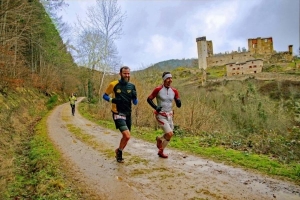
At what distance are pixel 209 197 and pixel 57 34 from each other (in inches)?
1797

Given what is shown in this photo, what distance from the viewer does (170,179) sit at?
17.8 ft

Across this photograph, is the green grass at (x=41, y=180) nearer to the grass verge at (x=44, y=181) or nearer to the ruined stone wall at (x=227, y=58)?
the grass verge at (x=44, y=181)

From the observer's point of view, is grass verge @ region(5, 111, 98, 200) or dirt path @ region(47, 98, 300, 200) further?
grass verge @ region(5, 111, 98, 200)

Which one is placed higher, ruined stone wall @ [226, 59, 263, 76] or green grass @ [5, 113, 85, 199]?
ruined stone wall @ [226, 59, 263, 76]

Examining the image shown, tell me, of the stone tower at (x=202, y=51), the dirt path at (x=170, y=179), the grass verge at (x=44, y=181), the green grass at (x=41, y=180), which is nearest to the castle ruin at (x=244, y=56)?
the stone tower at (x=202, y=51)

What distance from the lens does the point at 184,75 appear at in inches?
2847

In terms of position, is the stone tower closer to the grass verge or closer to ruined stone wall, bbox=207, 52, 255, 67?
ruined stone wall, bbox=207, 52, 255, 67

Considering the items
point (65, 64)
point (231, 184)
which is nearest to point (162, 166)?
point (231, 184)

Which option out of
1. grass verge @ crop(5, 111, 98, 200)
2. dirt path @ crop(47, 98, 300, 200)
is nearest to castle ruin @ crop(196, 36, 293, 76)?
dirt path @ crop(47, 98, 300, 200)

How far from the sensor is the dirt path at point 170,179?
15.1 ft

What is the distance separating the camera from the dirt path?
462cm

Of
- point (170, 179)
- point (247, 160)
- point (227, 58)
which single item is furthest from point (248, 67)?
point (170, 179)

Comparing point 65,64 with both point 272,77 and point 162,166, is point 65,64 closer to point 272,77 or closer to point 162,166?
point 272,77

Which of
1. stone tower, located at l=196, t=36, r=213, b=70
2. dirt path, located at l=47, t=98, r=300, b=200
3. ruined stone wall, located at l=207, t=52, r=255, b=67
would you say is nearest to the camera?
dirt path, located at l=47, t=98, r=300, b=200
